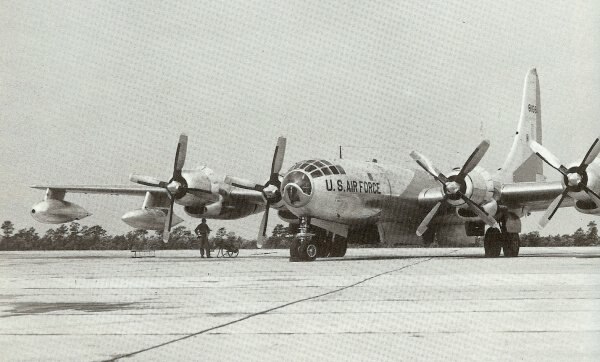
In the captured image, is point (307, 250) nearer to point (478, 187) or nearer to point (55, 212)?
point (478, 187)

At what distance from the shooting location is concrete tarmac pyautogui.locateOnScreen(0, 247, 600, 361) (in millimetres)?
5648

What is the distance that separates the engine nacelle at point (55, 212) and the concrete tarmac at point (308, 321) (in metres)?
18.2

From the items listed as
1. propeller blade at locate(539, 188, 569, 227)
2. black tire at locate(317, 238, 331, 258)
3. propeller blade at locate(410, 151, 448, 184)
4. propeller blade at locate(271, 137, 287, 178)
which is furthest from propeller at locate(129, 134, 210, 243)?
propeller blade at locate(539, 188, 569, 227)

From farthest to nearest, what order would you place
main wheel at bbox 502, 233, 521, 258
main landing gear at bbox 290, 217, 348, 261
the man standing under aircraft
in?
the man standing under aircraft, main wheel at bbox 502, 233, 521, 258, main landing gear at bbox 290, 217, 348, 261

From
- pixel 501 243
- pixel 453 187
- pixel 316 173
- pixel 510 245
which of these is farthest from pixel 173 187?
pixel 510 245

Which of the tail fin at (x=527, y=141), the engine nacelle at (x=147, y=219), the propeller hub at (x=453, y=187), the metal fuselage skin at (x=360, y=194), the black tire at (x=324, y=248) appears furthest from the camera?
the tail fin at (x=527, y=141)

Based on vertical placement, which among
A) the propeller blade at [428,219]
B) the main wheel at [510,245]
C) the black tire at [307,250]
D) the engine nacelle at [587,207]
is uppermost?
the engine nacelle at [587,207]

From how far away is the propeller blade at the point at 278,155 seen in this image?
87.7ft

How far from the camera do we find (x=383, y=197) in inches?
1001

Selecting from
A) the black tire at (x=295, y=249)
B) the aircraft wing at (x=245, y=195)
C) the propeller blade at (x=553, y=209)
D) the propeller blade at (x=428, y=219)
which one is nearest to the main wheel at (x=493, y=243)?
the propeller blade at (x=428, y=219)

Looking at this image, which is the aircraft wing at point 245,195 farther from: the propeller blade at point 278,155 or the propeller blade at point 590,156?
the propeller blade at point 590,156

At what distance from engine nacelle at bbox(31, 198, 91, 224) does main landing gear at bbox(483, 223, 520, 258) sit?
690 inches

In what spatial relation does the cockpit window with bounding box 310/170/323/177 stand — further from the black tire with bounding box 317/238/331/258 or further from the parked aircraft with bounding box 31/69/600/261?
the black tire with bounding box 317/238/331/258

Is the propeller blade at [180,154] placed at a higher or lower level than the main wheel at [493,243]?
higher
